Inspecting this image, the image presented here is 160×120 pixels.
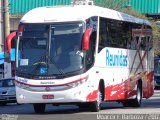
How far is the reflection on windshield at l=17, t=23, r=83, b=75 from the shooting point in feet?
68.0

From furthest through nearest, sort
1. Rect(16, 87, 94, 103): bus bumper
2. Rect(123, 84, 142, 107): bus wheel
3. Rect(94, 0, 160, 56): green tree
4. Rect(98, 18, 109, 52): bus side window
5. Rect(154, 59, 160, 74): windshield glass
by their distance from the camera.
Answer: Rect(154, 59, 160, 74): windshield glass < Rect(94, 0, 160, 56): green tree < Rect(123, 84, 142, 107): bus wheel < Rect(98, 18, 109, 52): bus side window < Rect(16, 87, 94, 103): bus bumper

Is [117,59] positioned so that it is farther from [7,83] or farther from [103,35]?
[7,83]

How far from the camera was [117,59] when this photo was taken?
2425cm

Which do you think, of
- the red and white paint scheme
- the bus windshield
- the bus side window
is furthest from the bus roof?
the bus side window

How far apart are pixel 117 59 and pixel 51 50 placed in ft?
13.5

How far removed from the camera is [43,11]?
2188 centimetres

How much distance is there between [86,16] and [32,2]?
3817 cm

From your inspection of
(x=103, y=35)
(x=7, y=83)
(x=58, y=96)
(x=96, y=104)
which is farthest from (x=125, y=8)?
(x=58, y=96)

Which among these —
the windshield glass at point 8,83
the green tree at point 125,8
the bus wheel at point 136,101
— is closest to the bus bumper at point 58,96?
the bus wheel at point 136,101

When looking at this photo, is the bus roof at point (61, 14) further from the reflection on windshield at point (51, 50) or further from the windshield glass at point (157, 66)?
the windshield glass at point (157, 66)

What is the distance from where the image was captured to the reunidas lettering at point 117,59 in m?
23.2

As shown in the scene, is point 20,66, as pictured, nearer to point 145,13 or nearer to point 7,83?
point 7,83

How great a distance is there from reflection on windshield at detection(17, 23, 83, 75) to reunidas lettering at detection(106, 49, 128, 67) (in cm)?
251

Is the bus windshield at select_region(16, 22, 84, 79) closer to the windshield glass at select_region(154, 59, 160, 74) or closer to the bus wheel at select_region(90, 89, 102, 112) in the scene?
the bus wheel at select_region(90, 89, 102, 112)
